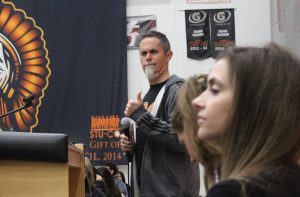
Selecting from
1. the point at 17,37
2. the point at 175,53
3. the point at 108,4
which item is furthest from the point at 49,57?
the point at 175,53

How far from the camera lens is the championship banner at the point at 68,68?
7258mm

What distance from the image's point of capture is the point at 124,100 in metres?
7.33

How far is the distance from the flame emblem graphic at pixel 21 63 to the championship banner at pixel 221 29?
2.45m

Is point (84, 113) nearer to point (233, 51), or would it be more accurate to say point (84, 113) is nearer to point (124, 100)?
point (124, 100)

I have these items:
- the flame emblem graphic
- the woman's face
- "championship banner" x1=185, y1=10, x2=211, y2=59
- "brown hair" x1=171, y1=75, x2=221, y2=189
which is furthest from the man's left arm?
"championship banner" x1=185, y1=10, x2=211, y2=59

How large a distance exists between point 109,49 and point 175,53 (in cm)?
100

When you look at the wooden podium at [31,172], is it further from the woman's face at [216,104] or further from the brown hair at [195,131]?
the woman's face at [216,104]

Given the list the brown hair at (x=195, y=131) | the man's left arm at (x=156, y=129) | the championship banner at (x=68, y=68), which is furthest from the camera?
the championship banner at (x=68, y=68)

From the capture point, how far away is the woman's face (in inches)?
41.2

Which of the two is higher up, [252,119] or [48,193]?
[252,119]

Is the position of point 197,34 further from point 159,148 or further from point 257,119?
point 257,119

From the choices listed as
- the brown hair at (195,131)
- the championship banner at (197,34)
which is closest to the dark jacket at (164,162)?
the brown hair at (195,131)

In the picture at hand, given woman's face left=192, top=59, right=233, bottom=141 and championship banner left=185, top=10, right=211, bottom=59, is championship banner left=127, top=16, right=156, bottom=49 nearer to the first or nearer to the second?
championship banner left=185, top=10, right=211, bottom=59

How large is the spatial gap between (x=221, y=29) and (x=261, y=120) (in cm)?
678
